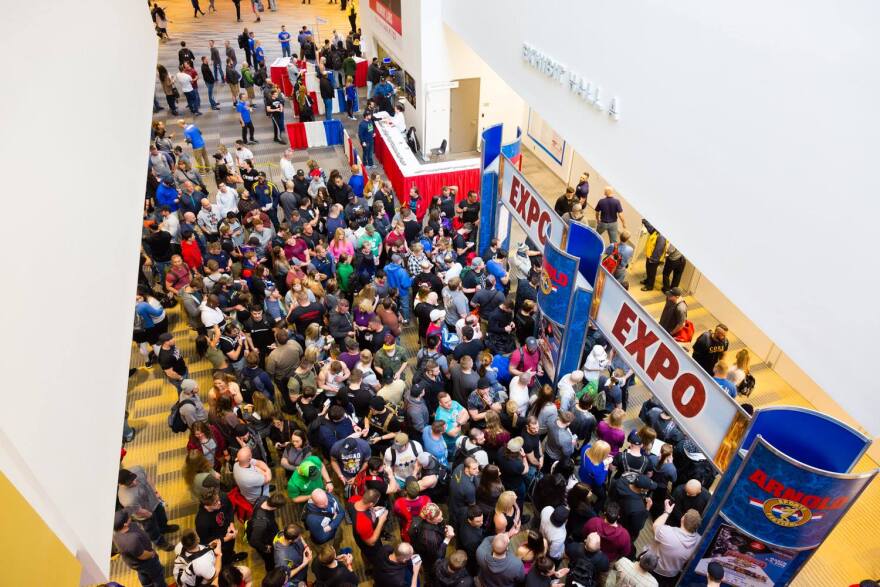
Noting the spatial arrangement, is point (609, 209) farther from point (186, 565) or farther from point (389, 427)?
point (186, 565)

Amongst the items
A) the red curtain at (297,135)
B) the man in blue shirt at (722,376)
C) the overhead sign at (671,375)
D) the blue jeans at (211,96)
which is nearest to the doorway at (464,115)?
the red curtain at (297,135)

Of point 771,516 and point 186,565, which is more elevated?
point 771,516

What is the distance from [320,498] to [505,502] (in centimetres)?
156

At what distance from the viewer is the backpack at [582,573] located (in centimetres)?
463

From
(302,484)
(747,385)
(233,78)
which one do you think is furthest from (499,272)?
(233,78)

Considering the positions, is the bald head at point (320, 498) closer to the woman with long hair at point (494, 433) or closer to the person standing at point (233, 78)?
the woman with long hair at point (494, 433)

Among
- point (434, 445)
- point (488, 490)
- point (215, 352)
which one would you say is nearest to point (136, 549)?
point (215, 352)

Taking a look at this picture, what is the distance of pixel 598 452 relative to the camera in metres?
5.30

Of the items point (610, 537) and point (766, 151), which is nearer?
point (766, 151)

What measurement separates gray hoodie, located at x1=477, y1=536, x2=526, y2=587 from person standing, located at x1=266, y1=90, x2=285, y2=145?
40.8ft

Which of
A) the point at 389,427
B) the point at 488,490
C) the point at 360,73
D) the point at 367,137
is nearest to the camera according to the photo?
the point at 488,490

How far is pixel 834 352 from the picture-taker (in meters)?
4.13

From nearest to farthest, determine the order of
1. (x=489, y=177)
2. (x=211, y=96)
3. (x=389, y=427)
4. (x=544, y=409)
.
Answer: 1. (x=544, y=409)
2. (x=389, y=427)
3. (x=489, y=177)
4. (x=211, y=96)

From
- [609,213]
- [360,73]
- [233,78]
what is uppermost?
[609,213]
